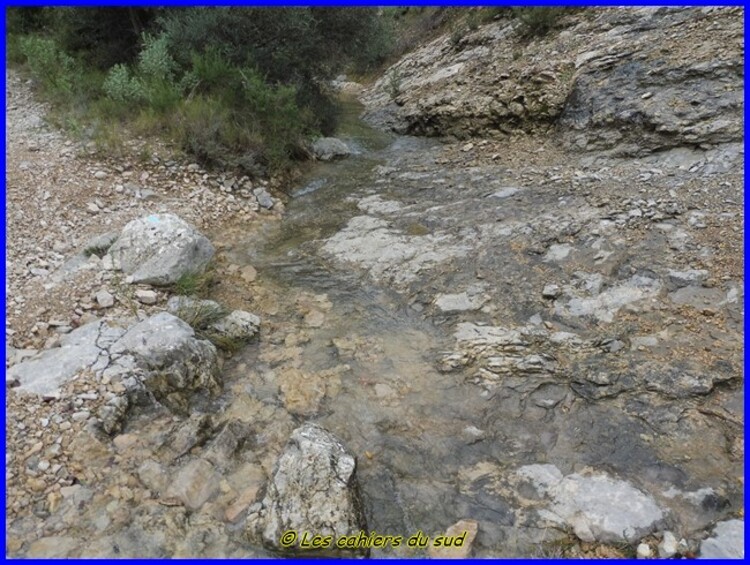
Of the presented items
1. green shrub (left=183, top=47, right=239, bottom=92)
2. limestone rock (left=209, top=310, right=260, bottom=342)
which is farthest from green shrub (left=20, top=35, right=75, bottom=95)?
limestone rock (left=209, top=310, right=260, bottom=342)

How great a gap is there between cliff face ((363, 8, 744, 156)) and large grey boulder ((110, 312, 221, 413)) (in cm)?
581

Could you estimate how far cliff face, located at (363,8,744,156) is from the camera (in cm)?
648

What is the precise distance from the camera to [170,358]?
3393 millimetres

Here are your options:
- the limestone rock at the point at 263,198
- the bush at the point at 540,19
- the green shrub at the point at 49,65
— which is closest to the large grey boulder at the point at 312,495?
the limestone rock at the point at 263,198

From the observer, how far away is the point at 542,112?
7.98 m

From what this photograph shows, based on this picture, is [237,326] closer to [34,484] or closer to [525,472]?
[34,484]

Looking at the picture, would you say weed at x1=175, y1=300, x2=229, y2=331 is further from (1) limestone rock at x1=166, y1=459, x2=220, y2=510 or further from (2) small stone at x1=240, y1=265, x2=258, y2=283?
(1) limestone rock at x1=166, y1=459, x2=220, y2=510

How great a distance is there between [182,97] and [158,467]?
18.7 ft

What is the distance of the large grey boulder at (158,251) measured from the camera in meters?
4.40

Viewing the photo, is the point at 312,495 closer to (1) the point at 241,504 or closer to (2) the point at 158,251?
(1) the point at 241,504

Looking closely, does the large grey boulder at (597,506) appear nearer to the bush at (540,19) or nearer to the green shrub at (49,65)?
the green shrub at (49,65)

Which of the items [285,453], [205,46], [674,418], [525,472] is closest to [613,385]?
[674,418]

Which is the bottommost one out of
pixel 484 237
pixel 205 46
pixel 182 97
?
pixel 484 237

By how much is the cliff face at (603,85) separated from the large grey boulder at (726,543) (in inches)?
198
